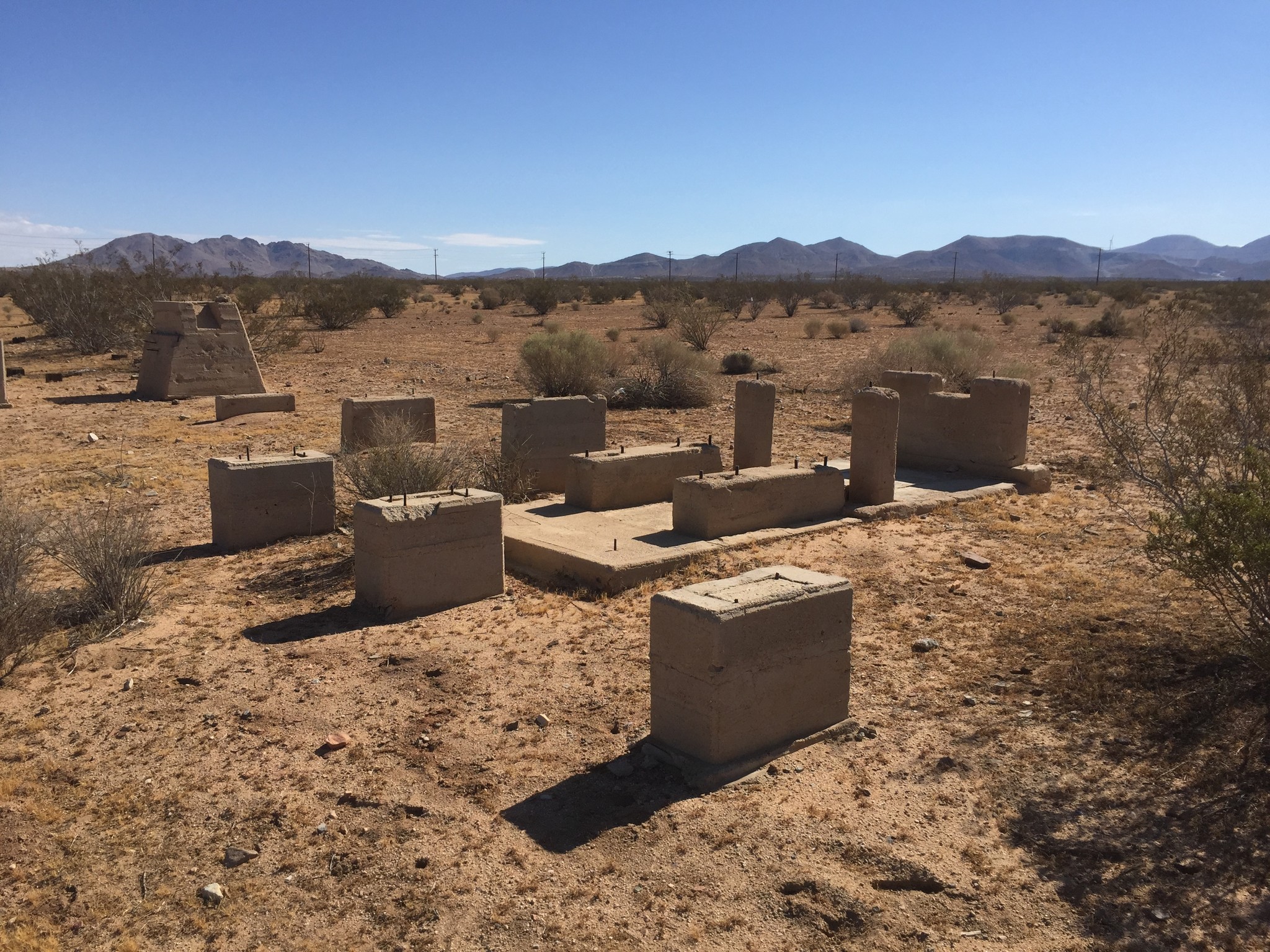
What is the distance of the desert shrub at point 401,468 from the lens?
9336 millimetres

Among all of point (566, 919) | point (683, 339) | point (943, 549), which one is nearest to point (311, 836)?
point (566, 919)

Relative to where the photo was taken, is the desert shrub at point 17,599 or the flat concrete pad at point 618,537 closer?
the desert shrub at point 17,599

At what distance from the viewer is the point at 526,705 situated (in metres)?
6.11

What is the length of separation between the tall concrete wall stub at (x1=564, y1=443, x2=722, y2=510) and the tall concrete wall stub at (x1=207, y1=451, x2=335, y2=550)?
239cm

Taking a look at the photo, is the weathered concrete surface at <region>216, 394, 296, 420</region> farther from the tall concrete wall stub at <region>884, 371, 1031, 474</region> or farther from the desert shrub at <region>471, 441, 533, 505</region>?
the tall concrete wall stub at <region>884, 371, 1031, 474</region>

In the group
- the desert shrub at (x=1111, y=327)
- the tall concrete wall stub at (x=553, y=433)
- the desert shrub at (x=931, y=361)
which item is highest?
the desert shrub at (x=1111, y=327)

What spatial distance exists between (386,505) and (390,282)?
40.0 metres

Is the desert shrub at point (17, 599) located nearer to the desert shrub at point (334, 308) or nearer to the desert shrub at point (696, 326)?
the desert shrub at point (696, 326)

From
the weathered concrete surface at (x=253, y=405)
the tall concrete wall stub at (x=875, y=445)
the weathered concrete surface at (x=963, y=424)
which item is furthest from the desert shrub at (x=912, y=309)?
the tall concrete wall stub at (x=875, y=445)

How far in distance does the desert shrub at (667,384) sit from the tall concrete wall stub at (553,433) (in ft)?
19.9

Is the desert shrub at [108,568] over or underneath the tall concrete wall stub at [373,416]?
→ underneath

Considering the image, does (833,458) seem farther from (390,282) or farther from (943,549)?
(390,282)

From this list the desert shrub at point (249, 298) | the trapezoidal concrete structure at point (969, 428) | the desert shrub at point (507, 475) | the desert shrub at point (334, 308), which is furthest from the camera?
the desert shrub at point (334, 308)

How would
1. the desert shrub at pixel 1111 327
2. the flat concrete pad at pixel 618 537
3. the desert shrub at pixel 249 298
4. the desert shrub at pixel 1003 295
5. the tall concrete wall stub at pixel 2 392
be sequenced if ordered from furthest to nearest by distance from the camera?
the desert shrub at pixel 1003 295
the desert shrub at pixel 249 298
the desert shrub at pixel 1111 327
the tall concrete wall stub at pixel 2 392
the flat concrete pad at pixel 618 537
